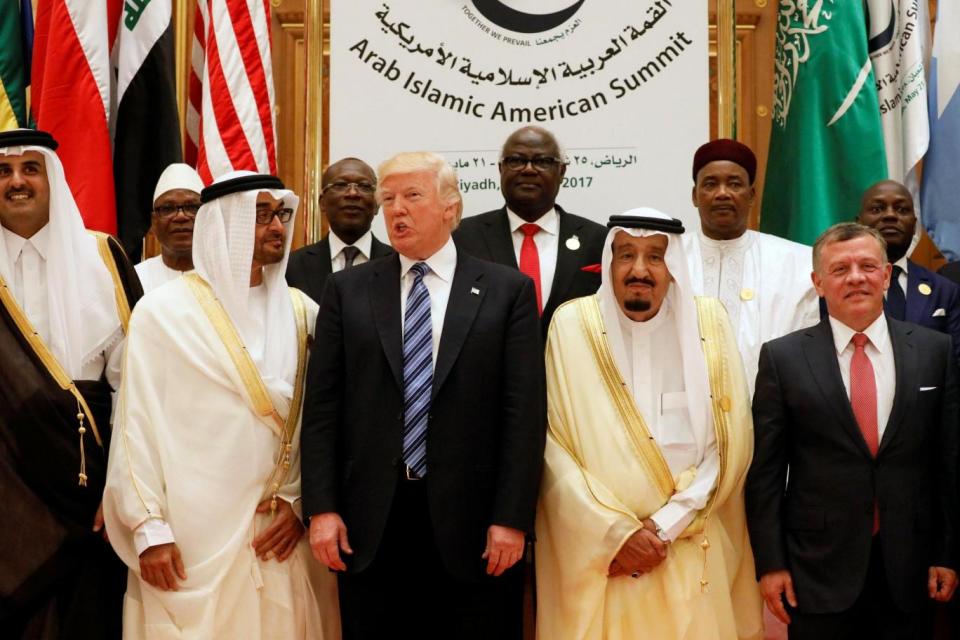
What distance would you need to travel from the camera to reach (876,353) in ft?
11.0

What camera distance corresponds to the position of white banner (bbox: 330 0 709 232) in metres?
4.86

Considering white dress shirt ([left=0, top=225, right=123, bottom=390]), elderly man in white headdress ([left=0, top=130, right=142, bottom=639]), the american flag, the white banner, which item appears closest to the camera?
elderly man in white headdress ([left=0, top=130, right=142, bottom=639])

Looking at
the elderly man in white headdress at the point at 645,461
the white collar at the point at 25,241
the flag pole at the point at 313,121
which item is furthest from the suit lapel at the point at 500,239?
the white collar at the point at 25,241

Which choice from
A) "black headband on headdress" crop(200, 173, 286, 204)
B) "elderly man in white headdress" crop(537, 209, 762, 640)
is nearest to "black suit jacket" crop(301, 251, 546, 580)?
"elderly man in white headdress" crop(537, 209, 762, 640)

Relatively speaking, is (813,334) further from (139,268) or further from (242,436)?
(139,268)

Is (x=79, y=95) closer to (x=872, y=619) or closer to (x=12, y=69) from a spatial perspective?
(x=12, y=69)

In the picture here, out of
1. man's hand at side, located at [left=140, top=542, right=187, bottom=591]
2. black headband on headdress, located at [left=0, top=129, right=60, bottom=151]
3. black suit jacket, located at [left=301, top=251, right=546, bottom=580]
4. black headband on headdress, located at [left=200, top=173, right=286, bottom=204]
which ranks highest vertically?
black headband on headdress, located at [left=0, top=129, right=60, bottom=151]

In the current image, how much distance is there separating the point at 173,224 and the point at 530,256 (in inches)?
56.9

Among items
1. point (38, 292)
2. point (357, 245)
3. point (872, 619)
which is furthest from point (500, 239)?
point (872, 619)

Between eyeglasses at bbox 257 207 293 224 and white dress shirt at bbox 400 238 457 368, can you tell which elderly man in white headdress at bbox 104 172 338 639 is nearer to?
eyeglasses at bbox 257 207 293 224

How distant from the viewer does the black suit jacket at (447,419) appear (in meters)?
3.14

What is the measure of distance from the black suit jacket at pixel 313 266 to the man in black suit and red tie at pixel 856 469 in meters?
1.57

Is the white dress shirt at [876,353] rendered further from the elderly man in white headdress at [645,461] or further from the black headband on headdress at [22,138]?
the black headband on headdress at [22,138]

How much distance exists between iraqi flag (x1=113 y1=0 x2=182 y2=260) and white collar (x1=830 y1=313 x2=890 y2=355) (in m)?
3.00
